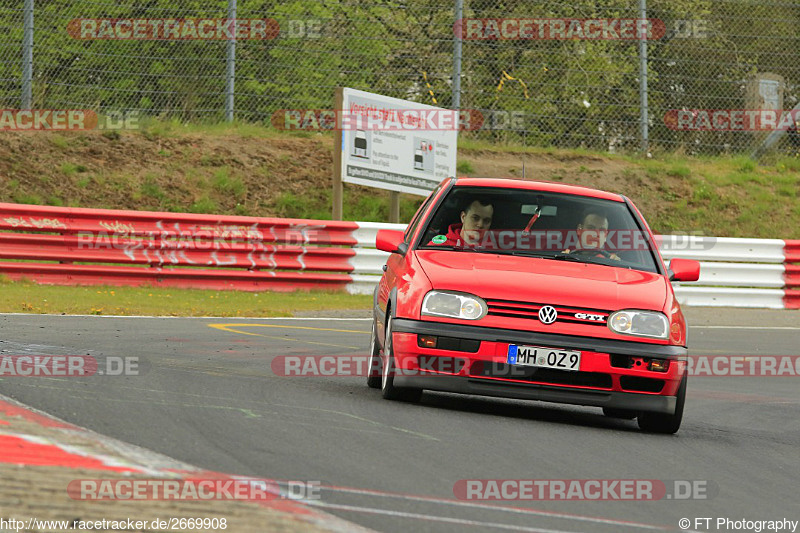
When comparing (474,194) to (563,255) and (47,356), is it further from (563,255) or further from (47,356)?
(47,356)

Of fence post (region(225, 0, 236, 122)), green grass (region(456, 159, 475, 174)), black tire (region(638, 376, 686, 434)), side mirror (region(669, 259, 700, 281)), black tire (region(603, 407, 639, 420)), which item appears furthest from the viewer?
green grass (region(456, 159, 475, 174))

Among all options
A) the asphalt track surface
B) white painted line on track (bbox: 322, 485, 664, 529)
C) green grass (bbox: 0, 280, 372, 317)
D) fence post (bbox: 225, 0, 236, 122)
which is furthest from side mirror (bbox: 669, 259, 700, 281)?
fence post (bbox: 225, 0, 236, 122)

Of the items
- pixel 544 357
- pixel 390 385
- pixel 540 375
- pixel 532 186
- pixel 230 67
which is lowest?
pixel 390 385

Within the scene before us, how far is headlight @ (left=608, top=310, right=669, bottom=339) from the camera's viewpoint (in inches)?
309

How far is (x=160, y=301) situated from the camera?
16.2 m

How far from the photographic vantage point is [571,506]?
18.0 feet

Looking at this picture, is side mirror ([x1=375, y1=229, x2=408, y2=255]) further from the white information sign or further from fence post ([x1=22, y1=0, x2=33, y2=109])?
fence post ([x1=22, y1=0, x2=33, y2=109])

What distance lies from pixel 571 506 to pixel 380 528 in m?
1.05

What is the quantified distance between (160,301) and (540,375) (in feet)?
30.3

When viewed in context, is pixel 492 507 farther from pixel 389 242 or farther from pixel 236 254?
pixel 236 254

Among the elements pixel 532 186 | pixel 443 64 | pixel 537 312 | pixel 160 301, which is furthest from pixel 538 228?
pixel 443 64

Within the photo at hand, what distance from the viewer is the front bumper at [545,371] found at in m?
7.74

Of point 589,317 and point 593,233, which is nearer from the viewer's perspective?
point 589,317

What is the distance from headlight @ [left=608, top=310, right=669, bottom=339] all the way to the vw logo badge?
33cm
